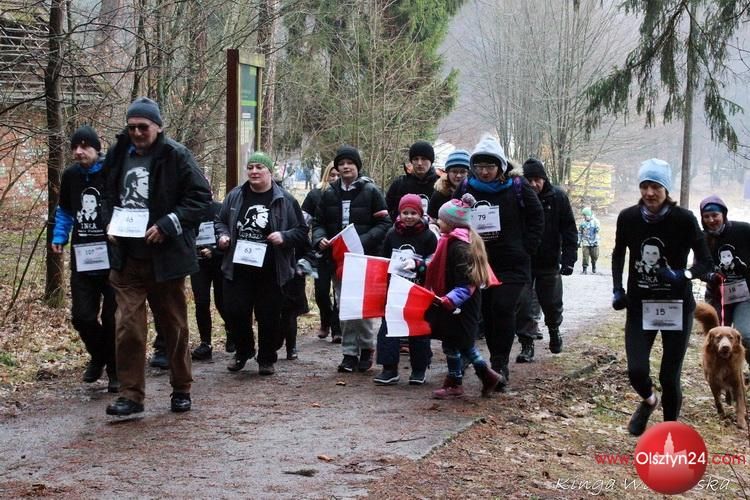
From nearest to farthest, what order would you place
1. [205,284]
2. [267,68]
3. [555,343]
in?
[205,284], [555,343], [267,68]

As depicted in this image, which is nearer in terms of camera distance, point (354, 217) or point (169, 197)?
point (169, 197)

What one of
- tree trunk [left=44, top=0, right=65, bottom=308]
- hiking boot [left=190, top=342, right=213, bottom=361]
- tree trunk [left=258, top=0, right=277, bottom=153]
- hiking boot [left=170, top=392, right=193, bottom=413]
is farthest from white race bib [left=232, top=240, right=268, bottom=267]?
tree trunk [left=258, top=0, right=277, bottom=153]

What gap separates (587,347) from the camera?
11477mm

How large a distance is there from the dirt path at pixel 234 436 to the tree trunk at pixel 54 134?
3555 millimetres

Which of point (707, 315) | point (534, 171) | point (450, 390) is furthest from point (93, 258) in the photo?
point (707, 315)

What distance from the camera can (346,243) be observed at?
361 inches

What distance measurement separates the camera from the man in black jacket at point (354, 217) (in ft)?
29.8

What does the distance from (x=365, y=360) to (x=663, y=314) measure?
332 centimetres

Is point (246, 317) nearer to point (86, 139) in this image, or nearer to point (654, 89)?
point (86, 139)

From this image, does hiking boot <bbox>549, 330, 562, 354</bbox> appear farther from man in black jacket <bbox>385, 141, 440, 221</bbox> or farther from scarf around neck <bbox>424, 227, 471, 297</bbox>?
scarf around neck <bbox>424, 227, 471, 297</bbox>

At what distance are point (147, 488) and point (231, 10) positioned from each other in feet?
Answer: 42.4

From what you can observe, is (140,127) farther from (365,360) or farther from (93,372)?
(365,360)

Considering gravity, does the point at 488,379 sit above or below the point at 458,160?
below

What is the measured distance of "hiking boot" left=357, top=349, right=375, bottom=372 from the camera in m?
9.04
